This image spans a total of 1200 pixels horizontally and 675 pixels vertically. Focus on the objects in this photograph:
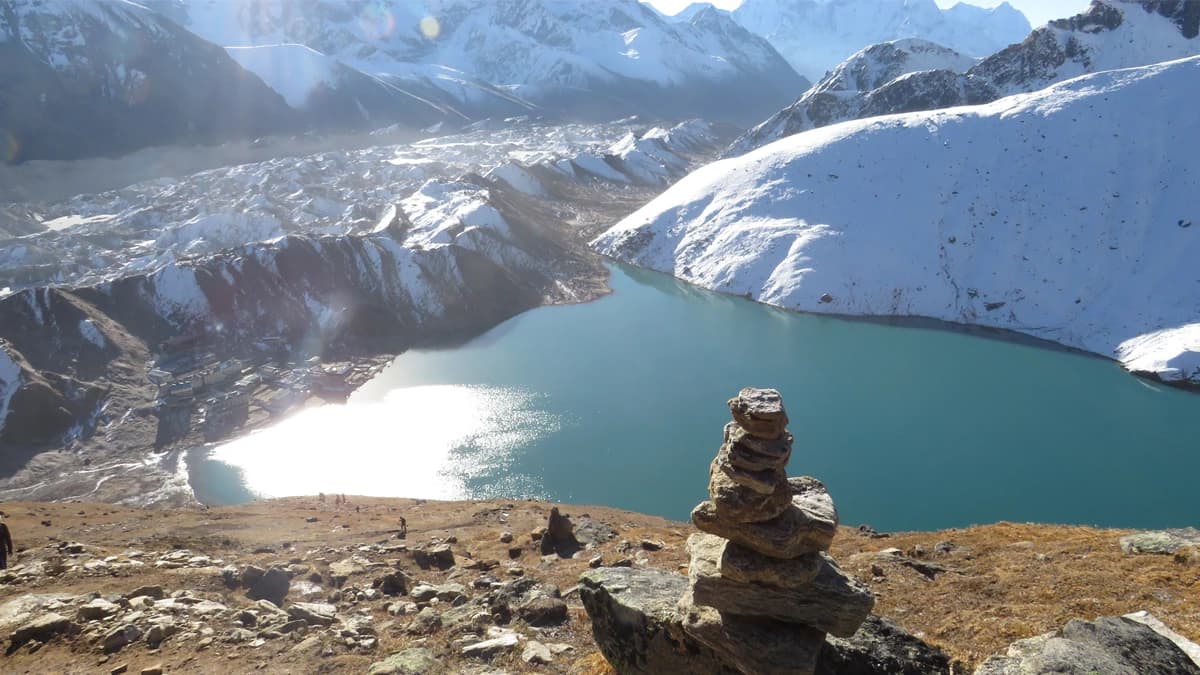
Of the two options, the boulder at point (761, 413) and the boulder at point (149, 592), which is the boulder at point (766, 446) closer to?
the boulder at point (761, 413)

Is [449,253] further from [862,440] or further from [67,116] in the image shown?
[67,116]

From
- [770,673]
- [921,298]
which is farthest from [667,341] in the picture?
[770,673]

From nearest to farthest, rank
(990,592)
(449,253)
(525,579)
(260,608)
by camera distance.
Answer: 1. (990,592)
2. (260,608)
3. (525,579)
4. (449,253)

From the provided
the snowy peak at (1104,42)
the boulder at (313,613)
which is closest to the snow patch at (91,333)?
the boulder at (313,613)

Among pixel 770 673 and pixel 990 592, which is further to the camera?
pixel 990 592

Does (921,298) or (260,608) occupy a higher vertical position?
(921,298)

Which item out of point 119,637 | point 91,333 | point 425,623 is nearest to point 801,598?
point 425,623

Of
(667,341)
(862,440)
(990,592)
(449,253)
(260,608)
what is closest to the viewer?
(990,592)
